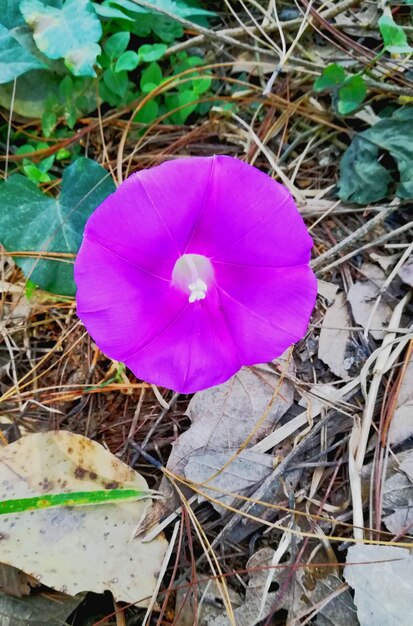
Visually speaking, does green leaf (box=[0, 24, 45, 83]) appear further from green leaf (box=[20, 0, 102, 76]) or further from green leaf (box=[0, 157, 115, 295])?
green leaf (box=[0, 157, 115, 295])

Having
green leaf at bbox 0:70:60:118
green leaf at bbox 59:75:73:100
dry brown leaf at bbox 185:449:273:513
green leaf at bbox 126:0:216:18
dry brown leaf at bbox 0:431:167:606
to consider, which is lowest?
dry brown leaf at bbox 0:431:167:606

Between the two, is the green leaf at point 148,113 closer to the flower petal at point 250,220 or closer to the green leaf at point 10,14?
the green leaf at point 10,14

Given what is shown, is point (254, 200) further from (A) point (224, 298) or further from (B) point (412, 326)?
(B) point (412, 326)

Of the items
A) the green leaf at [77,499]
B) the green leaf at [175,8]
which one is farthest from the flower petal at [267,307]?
A: the green leaf at [175,8]

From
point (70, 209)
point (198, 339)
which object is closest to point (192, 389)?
point (198, 339)

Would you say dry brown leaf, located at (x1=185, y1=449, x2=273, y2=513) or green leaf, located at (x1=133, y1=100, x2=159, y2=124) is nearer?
dry brown leaf, located at (x1=185, y1=449, x2=273, y2=513)

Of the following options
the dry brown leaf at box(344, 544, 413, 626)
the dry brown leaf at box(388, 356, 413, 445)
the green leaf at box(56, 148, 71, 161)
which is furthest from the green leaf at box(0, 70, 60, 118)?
the dry brown leaf at box(344, 544, 413, 626)

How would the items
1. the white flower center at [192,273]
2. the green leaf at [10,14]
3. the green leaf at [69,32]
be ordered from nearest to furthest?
the white flower center at [192,273], the green leaf at [69,32], the green leaf at [10,14]

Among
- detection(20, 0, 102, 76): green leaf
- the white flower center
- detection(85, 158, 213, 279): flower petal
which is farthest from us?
detection(20, 0, 102, 76): green leaf
